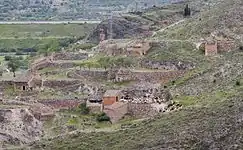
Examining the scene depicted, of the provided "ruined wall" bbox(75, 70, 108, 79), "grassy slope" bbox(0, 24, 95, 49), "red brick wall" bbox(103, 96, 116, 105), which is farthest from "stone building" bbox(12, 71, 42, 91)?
"grassy slope" bbox(0, 24, 95, 49)

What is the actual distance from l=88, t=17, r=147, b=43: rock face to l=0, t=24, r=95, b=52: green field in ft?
91.2

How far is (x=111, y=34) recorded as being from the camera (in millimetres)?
107625

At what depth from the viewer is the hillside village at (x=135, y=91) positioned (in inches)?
1973

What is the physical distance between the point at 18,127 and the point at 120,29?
52991 mm

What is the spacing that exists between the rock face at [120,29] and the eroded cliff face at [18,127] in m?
45.9

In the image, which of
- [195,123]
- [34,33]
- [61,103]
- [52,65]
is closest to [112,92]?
[61,103]

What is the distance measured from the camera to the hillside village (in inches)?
1973

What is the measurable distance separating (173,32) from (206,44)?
1165 centimetres

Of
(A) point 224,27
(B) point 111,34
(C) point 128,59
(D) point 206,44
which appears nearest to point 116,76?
(C) point 128,59

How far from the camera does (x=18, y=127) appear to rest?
2302 inches

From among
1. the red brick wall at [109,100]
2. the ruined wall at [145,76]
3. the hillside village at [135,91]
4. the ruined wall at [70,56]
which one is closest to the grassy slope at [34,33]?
the ruined wall at [70,56]

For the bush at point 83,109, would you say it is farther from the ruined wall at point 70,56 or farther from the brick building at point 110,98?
the ruined wall at point 70,56

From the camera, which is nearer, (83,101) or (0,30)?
(83,101)

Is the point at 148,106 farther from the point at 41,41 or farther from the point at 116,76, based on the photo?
the point at 41,41
